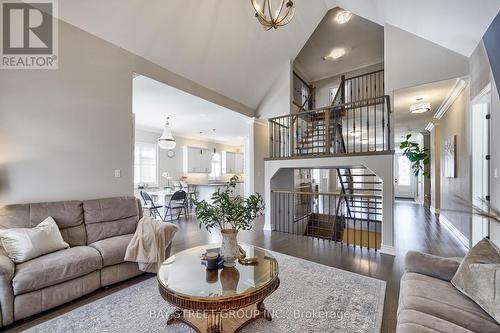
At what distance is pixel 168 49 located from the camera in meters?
3.91

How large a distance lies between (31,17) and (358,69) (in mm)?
7756

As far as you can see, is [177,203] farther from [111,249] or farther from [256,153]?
[111,249]

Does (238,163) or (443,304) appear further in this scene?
(238,163)

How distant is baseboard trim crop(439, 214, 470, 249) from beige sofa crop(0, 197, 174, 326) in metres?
5.26

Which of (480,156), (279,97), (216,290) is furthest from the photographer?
(279,97)

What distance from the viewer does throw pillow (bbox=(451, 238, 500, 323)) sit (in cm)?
133

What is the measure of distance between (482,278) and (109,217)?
3.72 meters

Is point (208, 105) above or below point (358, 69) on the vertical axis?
below

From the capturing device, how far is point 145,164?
721cm

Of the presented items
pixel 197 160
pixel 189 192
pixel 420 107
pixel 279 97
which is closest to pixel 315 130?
pixel 279 97

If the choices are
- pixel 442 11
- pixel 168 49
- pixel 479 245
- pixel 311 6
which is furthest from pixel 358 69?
pixel 479 245

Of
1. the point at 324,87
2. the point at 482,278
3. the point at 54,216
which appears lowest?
the point at 482,278

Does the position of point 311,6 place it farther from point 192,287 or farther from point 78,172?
point 192,287

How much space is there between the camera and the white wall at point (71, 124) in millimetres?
2600
